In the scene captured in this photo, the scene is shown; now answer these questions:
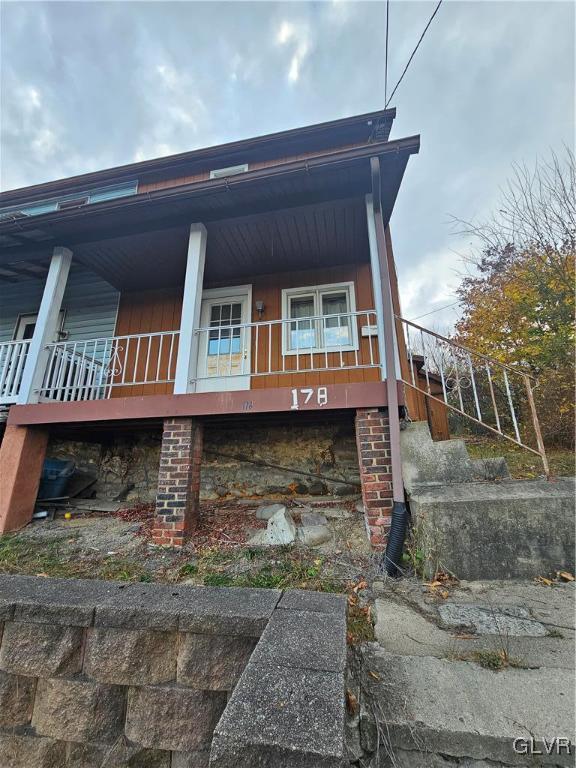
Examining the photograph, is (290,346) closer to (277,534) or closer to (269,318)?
(269,318)

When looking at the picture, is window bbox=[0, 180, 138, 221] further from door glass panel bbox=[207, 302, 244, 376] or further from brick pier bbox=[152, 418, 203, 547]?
brick pier bbox=[152, 418, 203, 547]

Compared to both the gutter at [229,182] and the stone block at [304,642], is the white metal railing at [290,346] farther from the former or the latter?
the stone block at [304,642]

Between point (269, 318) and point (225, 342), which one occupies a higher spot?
point (269, 318)

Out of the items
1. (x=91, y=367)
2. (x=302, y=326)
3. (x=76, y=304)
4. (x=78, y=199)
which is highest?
(x=78, y=199)

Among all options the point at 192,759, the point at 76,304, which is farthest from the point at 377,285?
the point at 76,304

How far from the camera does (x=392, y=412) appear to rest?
3174mm

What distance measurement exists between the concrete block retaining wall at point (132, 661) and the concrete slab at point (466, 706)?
1.20ft

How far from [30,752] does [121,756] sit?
0.43 meters

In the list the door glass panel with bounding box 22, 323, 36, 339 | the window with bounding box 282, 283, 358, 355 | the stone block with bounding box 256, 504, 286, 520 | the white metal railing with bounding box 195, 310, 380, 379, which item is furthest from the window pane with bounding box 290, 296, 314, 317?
the door glass panel with bounding box 22, 323, 36, 339

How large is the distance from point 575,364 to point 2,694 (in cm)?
776

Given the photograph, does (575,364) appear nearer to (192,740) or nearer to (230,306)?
(230,306)

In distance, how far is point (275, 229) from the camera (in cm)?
481

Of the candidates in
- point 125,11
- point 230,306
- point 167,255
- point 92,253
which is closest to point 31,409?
point 92,253

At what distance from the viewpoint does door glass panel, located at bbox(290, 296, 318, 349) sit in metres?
5.46
